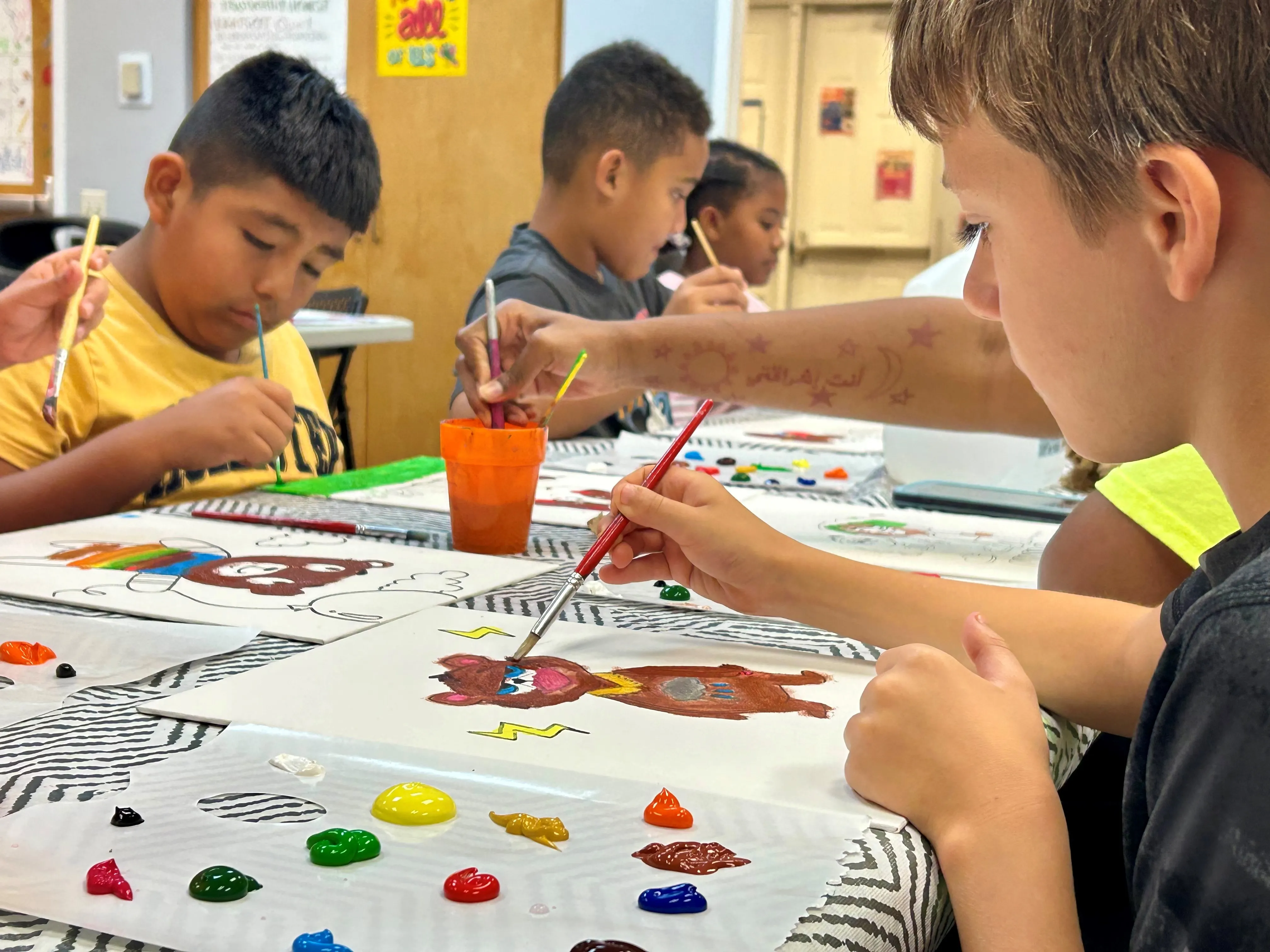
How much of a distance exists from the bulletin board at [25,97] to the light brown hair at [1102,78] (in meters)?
3.66

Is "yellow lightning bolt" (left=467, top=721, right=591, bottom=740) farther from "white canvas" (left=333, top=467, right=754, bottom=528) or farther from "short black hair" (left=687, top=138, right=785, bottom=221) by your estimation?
"short black hair" (left=687, top=138, right=785, bottom=221)

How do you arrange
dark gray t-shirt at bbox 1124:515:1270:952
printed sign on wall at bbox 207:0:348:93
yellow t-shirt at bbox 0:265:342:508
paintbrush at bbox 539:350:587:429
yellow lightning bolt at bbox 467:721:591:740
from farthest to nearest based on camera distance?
1. printed sign on wall at bbox 207:0:348:93
2. yellow t-shirt at bbox 0:265:342:508
3. paintbrush at bbox 539:350:587:429
4. yellow lightning bolt at bbox 467:721:591:740
5. dark gray t-shirt at bbox 1124:515:1270:952

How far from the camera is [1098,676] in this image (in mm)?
660

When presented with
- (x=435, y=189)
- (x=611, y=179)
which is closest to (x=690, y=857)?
(x=611, y=179)

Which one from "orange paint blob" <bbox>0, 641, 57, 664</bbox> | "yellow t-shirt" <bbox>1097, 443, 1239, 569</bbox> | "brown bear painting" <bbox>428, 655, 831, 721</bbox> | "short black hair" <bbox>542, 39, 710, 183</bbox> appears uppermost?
"short black hair" <bbox>542, 39, 710, 183</bbox>

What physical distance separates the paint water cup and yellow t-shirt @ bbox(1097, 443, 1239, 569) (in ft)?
1.44

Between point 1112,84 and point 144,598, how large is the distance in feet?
2.03

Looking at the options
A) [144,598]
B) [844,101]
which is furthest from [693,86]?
[844,101]

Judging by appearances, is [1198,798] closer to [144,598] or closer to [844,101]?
[144,598]

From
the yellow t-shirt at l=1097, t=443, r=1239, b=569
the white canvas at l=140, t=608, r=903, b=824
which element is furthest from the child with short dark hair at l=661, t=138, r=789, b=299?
the white canvas at l=140, t=608, r=903, b=824

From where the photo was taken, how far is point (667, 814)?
0.47 metres

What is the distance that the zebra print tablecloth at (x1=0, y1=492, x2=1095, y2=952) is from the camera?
0.39 metres

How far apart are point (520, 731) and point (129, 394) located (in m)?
0.92

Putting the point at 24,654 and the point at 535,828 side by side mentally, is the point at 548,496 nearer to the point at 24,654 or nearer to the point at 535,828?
the point at 24,654
